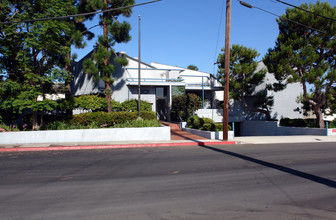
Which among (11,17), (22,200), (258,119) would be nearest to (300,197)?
(22,200)

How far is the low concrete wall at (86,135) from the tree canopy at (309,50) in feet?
38.4

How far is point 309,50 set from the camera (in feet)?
64.0

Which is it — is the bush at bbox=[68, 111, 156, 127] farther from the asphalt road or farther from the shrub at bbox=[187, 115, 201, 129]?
the asphalt road

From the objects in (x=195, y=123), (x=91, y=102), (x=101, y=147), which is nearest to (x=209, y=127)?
(x=195, y=123)

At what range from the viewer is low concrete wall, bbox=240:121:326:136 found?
2014 centimetres

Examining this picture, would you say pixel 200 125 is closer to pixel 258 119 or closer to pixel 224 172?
pixel 258 119

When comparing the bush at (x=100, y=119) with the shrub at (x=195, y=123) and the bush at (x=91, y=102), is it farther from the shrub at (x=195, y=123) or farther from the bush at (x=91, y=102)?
the shrub at (x=195, y=123)

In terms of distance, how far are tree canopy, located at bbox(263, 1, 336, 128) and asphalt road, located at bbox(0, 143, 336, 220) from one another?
12273 mm

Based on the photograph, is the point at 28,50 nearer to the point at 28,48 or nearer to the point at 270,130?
the point at 28,48

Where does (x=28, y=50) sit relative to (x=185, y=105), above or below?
above

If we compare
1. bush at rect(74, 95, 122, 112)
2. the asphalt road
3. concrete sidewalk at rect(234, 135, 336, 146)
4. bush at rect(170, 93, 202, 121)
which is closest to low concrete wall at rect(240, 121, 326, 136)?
concrete sidewalk at rect(234, 135, 336, 146)

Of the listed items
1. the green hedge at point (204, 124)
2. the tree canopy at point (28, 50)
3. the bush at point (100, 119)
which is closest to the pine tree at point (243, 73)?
the green hedge at point (204, 124)

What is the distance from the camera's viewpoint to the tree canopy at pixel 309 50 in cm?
1919

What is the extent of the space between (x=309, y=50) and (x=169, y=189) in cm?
1857
